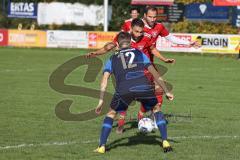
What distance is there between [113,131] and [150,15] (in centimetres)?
226

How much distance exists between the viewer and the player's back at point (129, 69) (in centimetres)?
987

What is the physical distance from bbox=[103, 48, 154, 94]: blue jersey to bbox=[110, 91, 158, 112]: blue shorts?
3.2 inches

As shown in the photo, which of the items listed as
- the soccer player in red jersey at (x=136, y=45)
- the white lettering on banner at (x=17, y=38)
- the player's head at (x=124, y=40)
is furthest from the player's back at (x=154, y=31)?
the white lettering on banner at (x=17, y=38)

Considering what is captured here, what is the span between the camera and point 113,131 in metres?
12.2

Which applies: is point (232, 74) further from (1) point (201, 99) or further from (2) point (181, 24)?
(2) point (181, 24)

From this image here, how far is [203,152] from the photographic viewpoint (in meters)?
10.1

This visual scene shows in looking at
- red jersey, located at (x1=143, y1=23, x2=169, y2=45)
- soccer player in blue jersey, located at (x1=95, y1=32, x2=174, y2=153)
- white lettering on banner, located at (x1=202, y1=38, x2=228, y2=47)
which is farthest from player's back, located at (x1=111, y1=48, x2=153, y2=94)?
white lettering on banner, located at (x1=202, y1=38, x2=228, y2=47)

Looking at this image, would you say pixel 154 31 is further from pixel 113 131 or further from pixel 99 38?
pixel 99 38

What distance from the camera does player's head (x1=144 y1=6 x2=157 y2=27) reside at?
12.2 meters

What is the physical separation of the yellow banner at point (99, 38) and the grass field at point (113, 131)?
19.9 m

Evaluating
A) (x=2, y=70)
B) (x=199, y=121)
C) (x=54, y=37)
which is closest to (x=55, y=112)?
(x=199, y=121)

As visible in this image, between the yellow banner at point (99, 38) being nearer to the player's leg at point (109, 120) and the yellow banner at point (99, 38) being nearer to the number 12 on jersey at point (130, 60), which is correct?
the player's leg at point (109, 120)

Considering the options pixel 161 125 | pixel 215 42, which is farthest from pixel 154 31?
pixel 215 42

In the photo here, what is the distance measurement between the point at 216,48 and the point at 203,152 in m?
30.5
